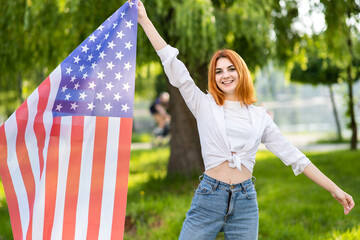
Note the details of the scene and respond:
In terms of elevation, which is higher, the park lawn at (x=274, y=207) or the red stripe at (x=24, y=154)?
the red stripe at (x=24, y=154)

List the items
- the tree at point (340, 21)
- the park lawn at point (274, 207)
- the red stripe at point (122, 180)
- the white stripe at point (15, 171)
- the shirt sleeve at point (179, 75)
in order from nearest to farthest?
the shirt sleeve at point (179, 75) < the red stripe at point (122, 180) < the white stripe at point (15, 171) < the park lawn at point (274, 207) < the tree at point (340, 21)

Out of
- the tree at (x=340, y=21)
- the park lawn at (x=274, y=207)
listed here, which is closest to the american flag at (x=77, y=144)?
the park lawn at (x=274, y=207)

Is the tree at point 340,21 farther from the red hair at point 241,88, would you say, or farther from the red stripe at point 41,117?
the red stripe at point 41,117

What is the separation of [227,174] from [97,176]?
2.66ft

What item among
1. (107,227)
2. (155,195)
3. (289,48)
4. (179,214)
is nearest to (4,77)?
(155,195)

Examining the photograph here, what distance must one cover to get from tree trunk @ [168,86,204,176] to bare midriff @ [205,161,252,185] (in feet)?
14.5

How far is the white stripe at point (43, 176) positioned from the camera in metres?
2.77

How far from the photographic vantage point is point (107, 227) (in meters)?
2.74

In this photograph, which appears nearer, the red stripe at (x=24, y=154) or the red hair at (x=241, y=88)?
the red hair at (x=241, y=88)

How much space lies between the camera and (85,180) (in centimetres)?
282

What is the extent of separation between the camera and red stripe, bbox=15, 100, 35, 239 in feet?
9.39

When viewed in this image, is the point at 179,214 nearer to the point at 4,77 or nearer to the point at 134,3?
the point at 134,3

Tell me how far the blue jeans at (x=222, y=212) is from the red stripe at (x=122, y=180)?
42cm

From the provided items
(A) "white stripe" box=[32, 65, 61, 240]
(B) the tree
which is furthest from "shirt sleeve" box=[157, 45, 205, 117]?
(B) the tree
